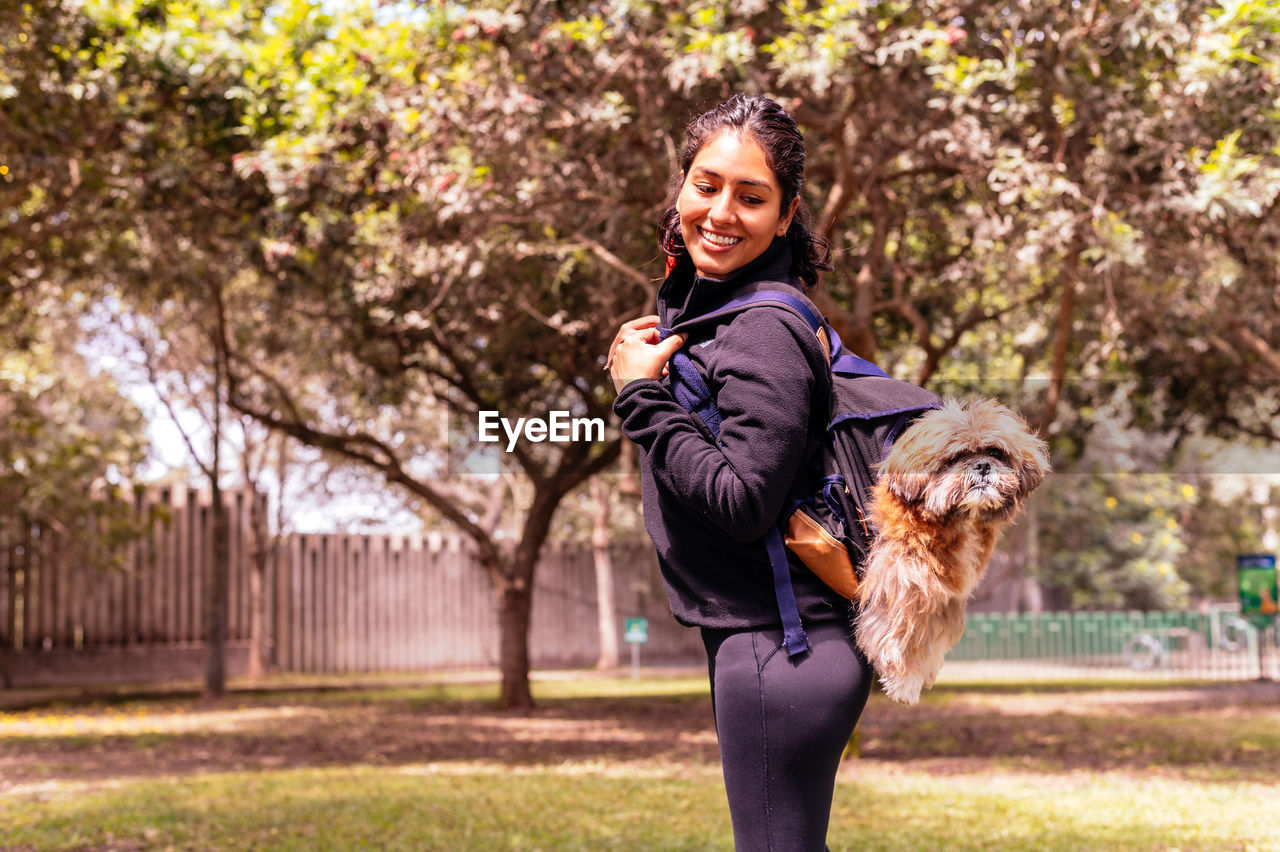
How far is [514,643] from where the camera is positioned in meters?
15.4

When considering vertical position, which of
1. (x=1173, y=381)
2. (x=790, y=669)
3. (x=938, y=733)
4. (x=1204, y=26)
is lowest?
(x=938, y=733)

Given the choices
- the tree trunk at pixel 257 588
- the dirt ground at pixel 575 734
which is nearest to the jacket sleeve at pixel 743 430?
the dirt ground at pixel 575 734

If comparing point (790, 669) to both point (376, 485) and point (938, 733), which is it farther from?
point (376, 485)

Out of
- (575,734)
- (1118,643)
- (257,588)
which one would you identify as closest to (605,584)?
(257,588)

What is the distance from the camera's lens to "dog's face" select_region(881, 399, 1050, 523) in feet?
5.56

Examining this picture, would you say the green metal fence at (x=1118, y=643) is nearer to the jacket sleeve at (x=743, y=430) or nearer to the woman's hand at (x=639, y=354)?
the woman's hand at (x=639, y=354)

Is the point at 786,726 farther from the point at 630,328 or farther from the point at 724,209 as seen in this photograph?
the point at 724,209

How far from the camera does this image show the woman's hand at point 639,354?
1949mm

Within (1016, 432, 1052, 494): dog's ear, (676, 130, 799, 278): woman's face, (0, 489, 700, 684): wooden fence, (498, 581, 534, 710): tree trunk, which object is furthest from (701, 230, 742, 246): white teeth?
(0, 489, 700, 684): wooden fence

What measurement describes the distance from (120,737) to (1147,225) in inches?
420

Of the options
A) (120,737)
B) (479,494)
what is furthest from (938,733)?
(479,494)

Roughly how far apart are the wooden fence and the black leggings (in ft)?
53.7

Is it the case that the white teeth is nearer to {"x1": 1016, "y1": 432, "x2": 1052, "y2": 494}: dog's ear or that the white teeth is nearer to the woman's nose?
the woman's nose

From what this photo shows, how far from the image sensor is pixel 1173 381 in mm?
13977
